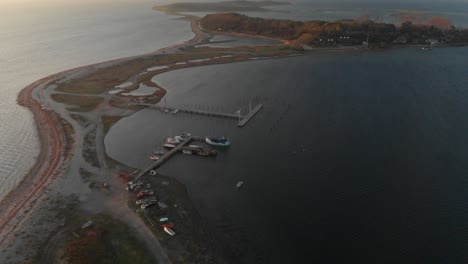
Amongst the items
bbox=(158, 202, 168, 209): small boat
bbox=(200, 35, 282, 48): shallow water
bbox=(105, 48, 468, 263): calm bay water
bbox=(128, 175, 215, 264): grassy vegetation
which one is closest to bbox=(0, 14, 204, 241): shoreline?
bbox=(105, 48, 468, 263): calm bay water

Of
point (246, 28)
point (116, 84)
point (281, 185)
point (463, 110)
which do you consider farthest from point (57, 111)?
point (246, 28)

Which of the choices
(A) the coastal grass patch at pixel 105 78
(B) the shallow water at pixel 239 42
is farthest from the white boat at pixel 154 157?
(B) the shallow water at pixel 239 42

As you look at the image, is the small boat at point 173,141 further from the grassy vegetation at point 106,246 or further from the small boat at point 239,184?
the grassy vegetation at point 106,246

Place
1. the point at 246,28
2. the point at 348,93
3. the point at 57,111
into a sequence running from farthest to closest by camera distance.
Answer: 1. the point at 246,28
2. the point at 348,93
3. the point at 57,111

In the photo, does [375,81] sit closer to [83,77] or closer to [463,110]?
[463,110]

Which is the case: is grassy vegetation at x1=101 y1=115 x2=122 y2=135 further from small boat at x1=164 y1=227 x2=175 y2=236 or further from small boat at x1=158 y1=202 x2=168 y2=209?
small boat at x1=164 y1=227 x2=175 y2=236

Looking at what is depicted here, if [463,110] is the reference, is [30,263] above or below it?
below

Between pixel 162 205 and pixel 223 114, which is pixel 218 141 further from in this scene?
pixel 162 205

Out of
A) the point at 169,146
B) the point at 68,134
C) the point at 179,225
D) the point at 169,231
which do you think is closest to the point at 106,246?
the point at 169,231
